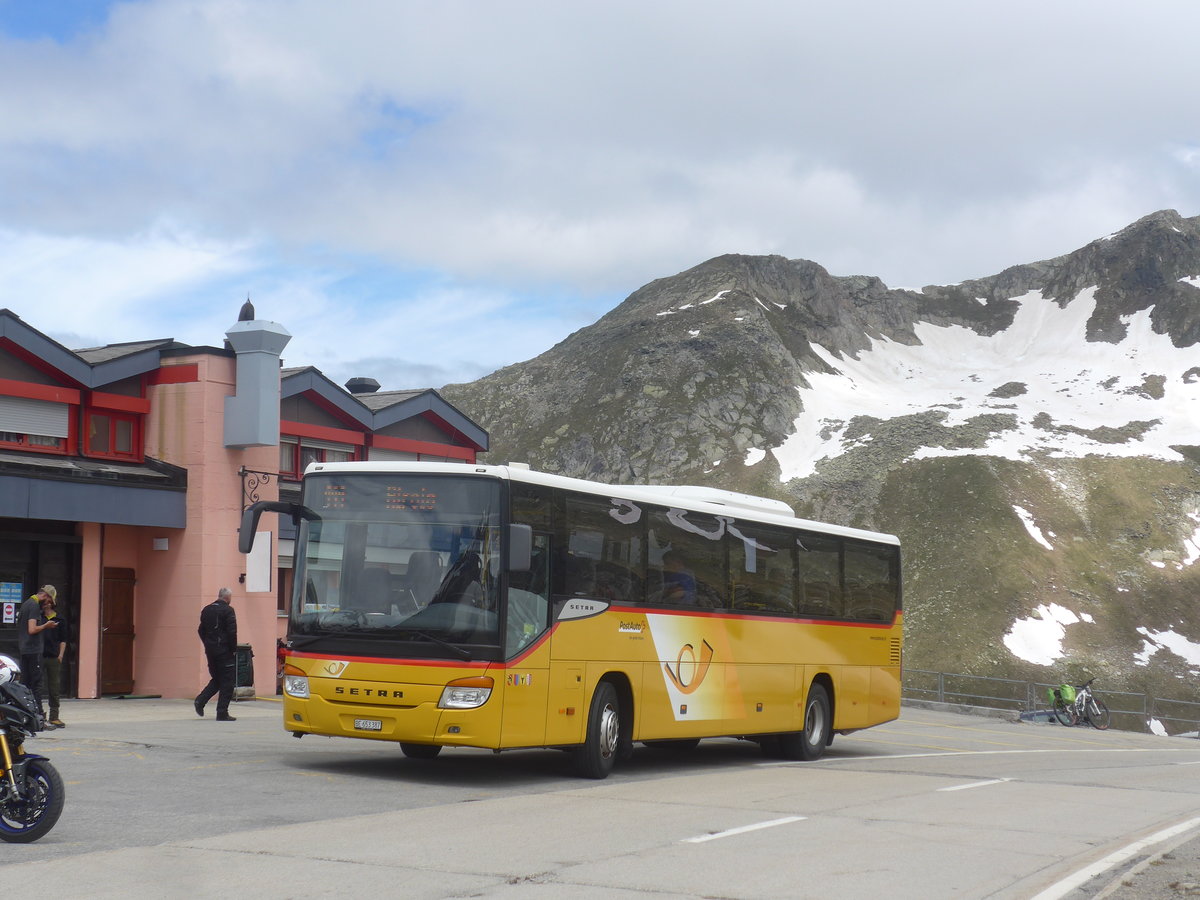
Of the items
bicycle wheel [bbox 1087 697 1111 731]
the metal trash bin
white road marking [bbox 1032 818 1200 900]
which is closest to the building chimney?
the metal trash bin

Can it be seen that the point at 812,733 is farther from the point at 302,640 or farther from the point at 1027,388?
the point at 1027,388

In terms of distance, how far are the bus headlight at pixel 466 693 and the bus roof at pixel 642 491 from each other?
1944mm

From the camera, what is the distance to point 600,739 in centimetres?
1490

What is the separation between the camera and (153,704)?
24703 mm

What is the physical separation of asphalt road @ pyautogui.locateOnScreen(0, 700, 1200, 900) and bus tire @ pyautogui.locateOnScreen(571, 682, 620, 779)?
0.30 m

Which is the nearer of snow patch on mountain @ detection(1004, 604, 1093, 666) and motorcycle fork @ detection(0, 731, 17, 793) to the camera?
motorcycle fork @ detection(0, 731, 17, 793)

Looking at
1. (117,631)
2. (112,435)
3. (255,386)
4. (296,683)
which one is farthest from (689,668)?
(112,435)

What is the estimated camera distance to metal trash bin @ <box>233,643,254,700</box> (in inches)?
1023

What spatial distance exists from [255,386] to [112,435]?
115 inches

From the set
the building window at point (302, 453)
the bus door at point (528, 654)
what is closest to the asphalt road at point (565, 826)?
the bus door at point (528, 654)

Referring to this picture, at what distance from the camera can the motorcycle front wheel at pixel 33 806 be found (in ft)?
30.1

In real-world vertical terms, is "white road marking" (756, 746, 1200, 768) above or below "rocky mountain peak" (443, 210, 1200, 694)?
below

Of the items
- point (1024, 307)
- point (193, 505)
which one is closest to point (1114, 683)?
point (193, 505)

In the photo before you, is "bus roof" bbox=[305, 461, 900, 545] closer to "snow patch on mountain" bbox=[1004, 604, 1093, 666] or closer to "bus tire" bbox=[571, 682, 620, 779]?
"bus tire" bbox=[571, 682, 620, 779]
